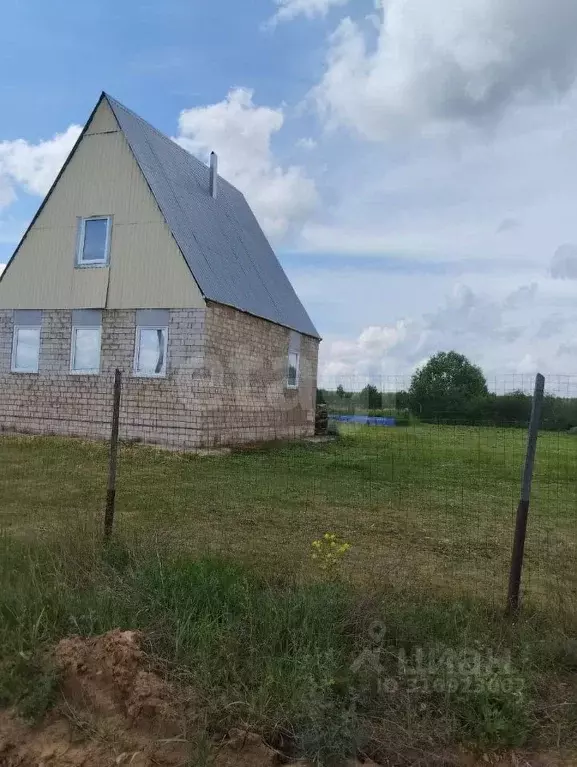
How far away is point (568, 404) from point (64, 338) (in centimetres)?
1329

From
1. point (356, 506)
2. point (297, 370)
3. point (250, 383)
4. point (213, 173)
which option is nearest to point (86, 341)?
point (250, 383)

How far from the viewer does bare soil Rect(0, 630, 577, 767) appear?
105 inches

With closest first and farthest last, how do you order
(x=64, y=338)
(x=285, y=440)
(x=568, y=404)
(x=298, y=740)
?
1. (x=298, y=740)
2. (x=568, y=404)
3. (x=64, y=338)
4. (x=285, y=440)

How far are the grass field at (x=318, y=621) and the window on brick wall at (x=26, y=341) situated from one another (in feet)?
32.2

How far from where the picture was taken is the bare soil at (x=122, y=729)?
268 cm

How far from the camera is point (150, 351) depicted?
1483 cm

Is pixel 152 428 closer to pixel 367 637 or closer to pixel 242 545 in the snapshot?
pixel 242 545

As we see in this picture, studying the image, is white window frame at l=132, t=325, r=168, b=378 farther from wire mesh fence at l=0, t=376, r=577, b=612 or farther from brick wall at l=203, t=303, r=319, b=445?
brick wall at l=203, t=303, r=319, b=445

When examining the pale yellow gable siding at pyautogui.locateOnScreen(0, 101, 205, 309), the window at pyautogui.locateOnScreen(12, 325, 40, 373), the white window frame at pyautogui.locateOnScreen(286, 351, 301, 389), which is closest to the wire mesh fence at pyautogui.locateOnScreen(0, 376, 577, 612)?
the window at pyautogui.locateOnScreen(12, 325, 40, 373)

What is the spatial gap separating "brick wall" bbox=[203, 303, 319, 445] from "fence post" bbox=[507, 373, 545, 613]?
1057cm

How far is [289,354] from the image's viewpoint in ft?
63.5

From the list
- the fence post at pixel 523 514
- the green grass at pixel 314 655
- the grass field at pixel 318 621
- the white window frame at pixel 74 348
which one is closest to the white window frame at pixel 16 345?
the white window frame at pixel 74 348

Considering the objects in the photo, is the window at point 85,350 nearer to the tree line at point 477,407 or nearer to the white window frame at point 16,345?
the white window frame at point 16,345

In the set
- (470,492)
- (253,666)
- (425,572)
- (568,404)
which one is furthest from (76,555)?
(470,492)
